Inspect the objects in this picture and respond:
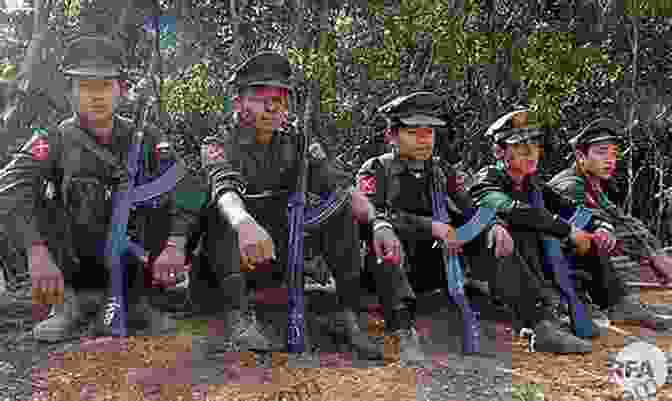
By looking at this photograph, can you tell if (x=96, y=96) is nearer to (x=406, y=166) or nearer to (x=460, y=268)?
(x=406, y=166)

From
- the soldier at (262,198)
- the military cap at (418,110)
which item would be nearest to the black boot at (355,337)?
the soldier at (262,198)

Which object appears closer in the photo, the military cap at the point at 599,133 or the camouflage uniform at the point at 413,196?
the camouflage uniform at the point at 413,196

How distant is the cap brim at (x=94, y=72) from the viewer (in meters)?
3.01

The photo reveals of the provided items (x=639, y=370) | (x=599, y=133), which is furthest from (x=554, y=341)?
(x=599, y=133)

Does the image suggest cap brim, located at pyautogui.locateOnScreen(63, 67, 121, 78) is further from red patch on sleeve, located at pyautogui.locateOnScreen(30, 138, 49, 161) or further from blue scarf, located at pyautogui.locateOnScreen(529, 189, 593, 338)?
blue scarf, located at pyautogui.locateOnScreen(529, 189, 593, 338)

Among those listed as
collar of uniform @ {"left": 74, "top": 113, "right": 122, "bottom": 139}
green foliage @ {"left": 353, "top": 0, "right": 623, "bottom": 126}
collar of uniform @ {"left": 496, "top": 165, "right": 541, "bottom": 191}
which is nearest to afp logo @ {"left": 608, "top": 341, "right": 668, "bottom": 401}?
collar of uniform @ {"left": 496, "top": 165, "right": 541, "bottom": 191}

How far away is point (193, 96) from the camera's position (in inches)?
254


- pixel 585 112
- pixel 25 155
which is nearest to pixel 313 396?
pixel 25 155

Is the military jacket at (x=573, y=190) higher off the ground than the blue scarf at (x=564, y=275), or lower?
higher

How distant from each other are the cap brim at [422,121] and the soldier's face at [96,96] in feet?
5.35

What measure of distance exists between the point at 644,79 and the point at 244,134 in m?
8.68

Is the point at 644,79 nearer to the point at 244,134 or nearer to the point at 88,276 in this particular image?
the point at 244,134

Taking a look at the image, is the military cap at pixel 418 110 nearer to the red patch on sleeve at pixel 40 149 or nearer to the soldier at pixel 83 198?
the soldier at pixel 83 198

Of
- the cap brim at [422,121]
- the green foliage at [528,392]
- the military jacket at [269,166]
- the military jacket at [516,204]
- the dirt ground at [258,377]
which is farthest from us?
the military jacket at [516,204]
